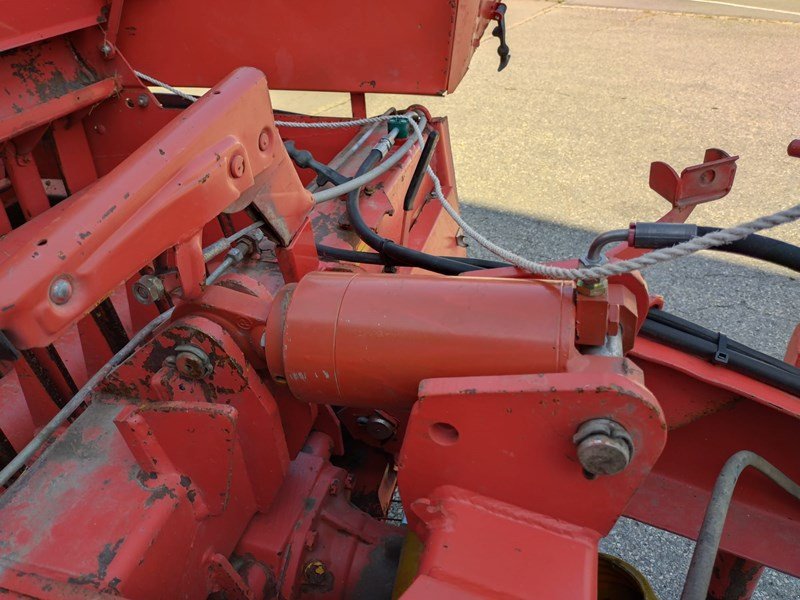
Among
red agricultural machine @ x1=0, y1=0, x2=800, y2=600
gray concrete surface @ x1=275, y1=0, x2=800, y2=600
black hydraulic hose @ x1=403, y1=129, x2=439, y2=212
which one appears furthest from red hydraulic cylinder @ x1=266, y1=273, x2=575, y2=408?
gray concrete surface @ x1=275, y1=0, x2=800, y2=600

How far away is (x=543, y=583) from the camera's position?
34.5 inches

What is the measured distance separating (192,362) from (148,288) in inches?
5.7

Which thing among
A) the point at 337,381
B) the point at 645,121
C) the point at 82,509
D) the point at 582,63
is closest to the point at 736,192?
the point at 645,121

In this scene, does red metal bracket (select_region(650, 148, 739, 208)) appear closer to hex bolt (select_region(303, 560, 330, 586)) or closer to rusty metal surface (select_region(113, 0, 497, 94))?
rusty metal surface (select_region(113, 0, 497, 94))

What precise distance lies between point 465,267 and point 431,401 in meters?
0.55

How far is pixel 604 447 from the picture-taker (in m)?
0.85

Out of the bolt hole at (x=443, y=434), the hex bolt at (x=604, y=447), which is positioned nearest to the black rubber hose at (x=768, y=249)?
the hex bolt at (x=604, y=447)

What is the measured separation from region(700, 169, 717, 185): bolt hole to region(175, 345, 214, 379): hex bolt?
0.94 m

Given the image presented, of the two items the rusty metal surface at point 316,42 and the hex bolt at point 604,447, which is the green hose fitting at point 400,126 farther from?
the hex bolt at point 604,447

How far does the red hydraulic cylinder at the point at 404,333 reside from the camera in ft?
3.10

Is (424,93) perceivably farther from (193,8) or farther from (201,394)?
(201,394)

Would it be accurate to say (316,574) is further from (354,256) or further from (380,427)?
(354,256)

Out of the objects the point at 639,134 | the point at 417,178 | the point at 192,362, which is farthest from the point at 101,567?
the point at 639,134

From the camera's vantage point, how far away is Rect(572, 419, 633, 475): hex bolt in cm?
85
